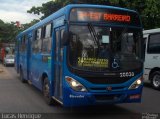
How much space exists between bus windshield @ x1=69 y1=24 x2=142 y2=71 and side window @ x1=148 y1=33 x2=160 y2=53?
20.9 feet

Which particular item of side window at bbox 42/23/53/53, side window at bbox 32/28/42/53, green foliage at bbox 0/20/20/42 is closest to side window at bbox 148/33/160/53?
side window at bbox 32/28/42/53

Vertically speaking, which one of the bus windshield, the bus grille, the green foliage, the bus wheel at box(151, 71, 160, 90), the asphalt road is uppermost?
the green foliage

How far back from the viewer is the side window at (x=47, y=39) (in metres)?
10.1

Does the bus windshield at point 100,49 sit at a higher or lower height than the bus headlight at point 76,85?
higher

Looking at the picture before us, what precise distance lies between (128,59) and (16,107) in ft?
12.2

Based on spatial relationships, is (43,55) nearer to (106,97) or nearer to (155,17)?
(106,97)

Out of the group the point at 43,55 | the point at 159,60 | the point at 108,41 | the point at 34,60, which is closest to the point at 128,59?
the point at 108,41

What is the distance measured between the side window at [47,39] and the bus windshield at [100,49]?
202 centimetres

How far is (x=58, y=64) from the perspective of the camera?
29.5ft

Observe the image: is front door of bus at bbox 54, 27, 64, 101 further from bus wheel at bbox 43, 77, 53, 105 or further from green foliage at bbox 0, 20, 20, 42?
green foliage at bbox 0, 20, 20, 42

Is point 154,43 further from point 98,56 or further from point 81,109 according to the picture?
point 98,56

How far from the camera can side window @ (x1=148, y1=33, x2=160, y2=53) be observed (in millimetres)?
14555

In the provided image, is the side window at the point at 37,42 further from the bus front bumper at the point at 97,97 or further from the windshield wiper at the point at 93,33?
the bus front bumper at the point at 97,97

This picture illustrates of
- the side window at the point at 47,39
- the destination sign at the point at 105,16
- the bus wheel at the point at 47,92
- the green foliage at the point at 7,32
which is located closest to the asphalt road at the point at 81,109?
the bus wheel at the point at 47,92
